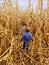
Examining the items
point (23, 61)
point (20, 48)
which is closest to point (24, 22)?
point (20, 48)

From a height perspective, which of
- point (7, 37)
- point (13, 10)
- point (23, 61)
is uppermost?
point (13, 10)

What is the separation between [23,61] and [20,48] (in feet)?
0.84

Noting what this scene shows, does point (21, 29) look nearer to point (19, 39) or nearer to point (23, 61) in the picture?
point (19, 39)

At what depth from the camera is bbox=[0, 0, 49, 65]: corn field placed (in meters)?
2.64

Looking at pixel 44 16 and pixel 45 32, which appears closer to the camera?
pixel 45 32

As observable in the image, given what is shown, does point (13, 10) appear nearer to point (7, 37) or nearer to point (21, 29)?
point (21, 29)

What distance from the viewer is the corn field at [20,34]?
2640 millimetres

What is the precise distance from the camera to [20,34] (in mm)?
3273

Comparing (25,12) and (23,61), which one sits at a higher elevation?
(25,12)

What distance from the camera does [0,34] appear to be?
294 centimetres

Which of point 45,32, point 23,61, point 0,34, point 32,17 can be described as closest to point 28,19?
point 32,17

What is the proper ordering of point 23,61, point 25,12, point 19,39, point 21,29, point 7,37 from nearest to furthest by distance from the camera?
point 23,61 → point 7,37 → point 19,39 → point 21,29 → point 25,12

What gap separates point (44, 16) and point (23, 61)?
940 millimetres

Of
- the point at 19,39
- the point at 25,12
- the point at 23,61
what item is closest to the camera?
the point at 23,61
